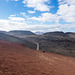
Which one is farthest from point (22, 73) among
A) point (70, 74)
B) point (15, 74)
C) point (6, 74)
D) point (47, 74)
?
point (70, 74)

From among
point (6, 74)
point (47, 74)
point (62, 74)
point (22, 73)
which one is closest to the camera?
point (6, 74)

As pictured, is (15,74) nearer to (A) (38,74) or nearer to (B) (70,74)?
(A) (38,74)

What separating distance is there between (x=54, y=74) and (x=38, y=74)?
170cm

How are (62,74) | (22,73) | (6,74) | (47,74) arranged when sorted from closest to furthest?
(6,74) < (22,73) < (47,74) < (62,74)

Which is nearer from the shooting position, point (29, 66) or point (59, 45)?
point (29, 66)

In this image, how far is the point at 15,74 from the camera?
24.5 ft

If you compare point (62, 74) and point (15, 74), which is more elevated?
point (15, 74)

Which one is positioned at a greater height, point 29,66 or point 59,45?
point 29,66

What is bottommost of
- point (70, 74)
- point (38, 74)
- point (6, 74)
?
point (70, 74)

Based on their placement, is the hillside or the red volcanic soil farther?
the hillside

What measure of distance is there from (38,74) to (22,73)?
142 cm

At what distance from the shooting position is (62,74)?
944 centimetres

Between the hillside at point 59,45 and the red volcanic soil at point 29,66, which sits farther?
the hillside at point 59,45

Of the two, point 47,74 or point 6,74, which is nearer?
point 6,74
